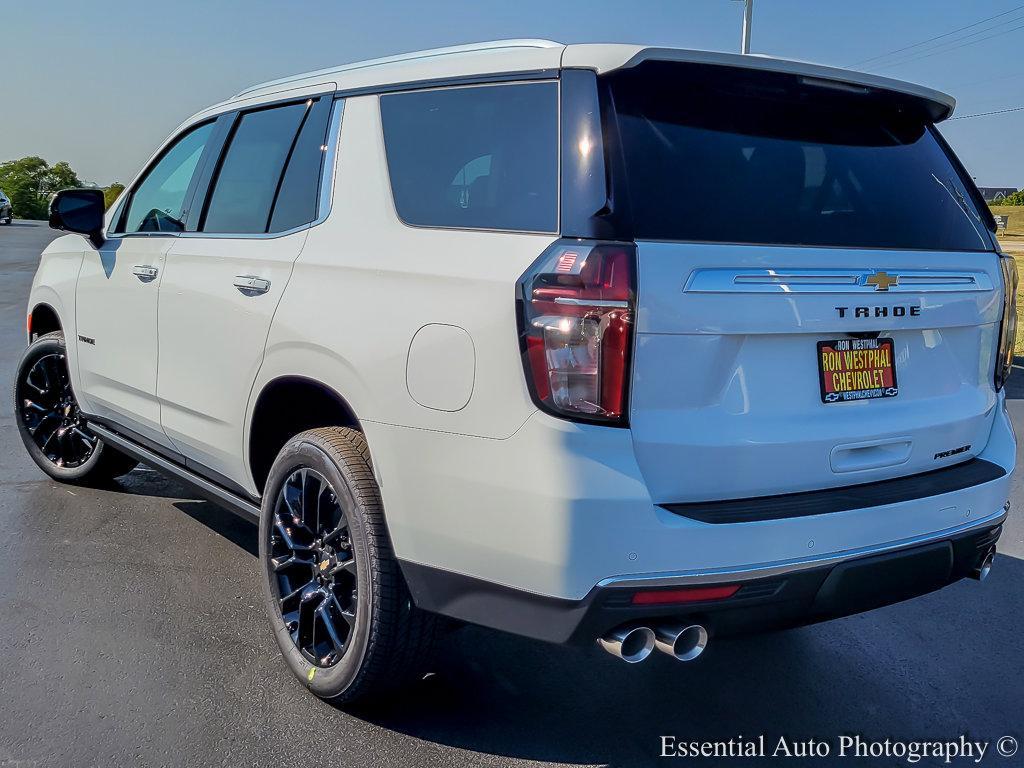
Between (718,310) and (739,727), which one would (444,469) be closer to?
(718,310)

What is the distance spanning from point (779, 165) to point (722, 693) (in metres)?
1.76

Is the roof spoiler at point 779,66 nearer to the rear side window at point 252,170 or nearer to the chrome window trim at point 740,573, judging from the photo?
the chrome window trim at point 740,573

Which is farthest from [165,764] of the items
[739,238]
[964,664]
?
[964,664]

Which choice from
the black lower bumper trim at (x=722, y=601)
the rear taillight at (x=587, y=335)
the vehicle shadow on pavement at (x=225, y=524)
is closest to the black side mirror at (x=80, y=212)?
the vehicle shadow on pavement at (x=225, y=524)

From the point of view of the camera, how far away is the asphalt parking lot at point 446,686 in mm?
2959

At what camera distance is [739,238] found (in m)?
2.58

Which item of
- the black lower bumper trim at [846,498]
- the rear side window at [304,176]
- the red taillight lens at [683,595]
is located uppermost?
the rear side window at [304,176]

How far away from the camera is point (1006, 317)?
3.20 m

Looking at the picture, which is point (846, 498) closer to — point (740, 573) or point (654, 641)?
point (740, 573)

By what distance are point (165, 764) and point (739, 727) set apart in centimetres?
173

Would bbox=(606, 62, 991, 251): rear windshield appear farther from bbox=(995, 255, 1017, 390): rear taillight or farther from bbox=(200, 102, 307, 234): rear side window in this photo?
bbox=(200, 102, 307, 234): rear side window

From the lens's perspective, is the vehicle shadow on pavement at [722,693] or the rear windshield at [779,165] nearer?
the rear windshield at [779,165]

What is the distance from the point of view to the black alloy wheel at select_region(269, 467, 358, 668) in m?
3.10

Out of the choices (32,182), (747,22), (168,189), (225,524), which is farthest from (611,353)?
(32,182)
